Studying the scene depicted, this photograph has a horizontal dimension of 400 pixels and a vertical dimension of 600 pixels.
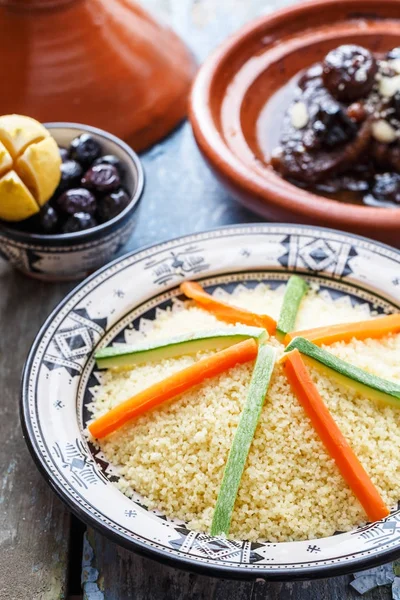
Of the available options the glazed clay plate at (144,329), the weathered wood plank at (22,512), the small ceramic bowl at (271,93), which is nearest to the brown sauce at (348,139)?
the small ceramic bowl at (271,93)

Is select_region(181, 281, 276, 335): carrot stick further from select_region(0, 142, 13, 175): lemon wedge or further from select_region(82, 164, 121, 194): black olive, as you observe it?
select_region(0, 142, 13, 175): lemon wedge

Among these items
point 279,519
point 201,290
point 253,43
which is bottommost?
point 279,519

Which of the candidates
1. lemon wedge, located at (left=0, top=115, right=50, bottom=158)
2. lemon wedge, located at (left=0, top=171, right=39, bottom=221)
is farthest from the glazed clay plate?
lemon wedge, located at (left=0, top=115, right=50, bottom=158)

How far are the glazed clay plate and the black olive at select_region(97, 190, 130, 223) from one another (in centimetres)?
18

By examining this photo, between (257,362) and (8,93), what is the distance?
128 centimetres

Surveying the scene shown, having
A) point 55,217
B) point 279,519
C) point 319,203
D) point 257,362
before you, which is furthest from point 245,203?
point 279,519

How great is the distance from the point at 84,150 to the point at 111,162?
80mm

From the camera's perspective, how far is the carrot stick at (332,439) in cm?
123

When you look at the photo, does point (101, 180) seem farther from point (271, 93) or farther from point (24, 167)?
point (271, 93)

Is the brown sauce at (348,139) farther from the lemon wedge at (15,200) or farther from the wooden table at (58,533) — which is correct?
the lemon wedge at (15,200)

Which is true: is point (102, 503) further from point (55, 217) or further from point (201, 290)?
point (55, 217)

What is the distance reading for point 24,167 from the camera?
1.66 m

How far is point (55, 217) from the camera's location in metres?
1.75

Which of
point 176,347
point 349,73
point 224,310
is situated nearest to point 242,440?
point 176,347
